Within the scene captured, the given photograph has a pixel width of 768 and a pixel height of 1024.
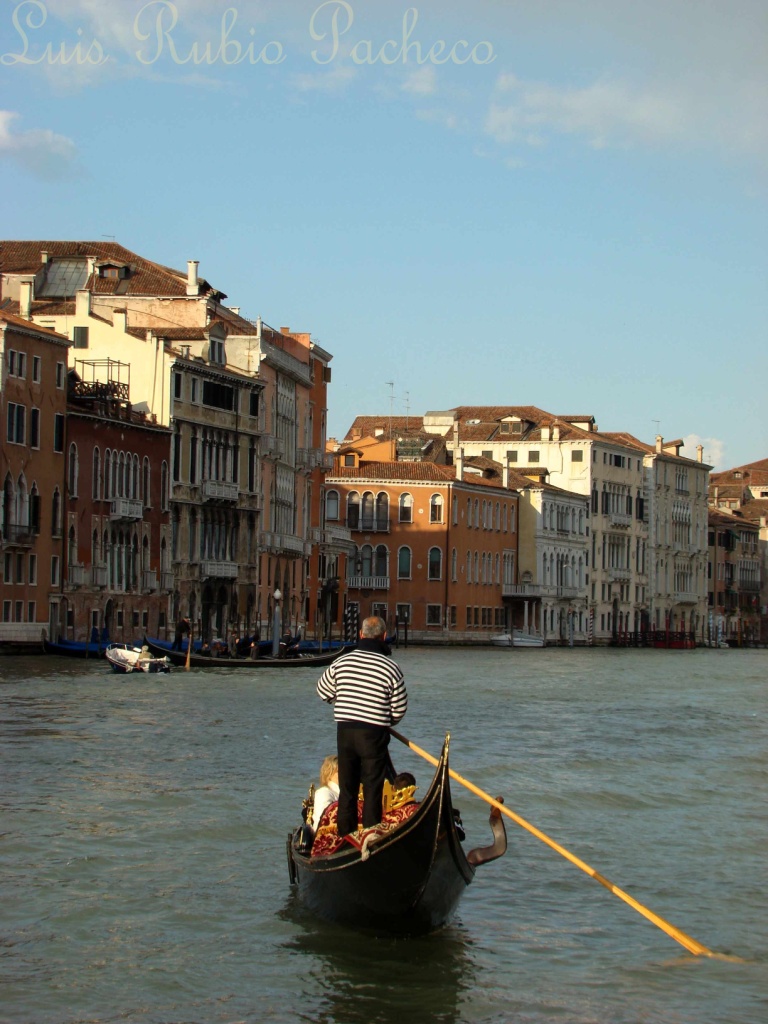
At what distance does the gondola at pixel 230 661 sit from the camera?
104 ft

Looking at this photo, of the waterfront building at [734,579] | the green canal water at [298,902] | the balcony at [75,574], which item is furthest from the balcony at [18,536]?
the waterfront building at [734,579]

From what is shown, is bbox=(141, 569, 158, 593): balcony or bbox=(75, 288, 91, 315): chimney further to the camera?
bbox=(75, 288, 91, 315): chimney

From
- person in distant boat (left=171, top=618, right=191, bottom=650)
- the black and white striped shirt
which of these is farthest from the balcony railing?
the black and white striped shirt

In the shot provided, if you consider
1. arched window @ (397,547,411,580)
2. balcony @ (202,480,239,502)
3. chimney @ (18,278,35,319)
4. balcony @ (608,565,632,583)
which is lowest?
arched window @ (397,547,411,580)

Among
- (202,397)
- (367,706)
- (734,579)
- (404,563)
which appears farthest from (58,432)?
(734,579)

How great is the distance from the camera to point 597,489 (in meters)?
66.1

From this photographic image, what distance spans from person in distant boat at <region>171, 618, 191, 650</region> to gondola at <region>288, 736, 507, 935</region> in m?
25.3

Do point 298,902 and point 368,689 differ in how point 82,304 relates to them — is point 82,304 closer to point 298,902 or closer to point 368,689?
point 298,902

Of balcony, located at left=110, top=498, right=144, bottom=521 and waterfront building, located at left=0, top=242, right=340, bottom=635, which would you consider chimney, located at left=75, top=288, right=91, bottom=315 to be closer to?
waterfront building, located at left=0, top=242, right=340, bottom=635

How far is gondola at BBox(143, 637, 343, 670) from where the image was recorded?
31672mm

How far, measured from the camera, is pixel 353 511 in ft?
180

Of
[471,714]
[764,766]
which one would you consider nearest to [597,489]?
[471,714]

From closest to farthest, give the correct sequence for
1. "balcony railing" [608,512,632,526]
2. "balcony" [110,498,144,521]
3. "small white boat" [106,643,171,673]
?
"small white boat" [106,643,171,673] < "balcony" [110,498,144,521] < "balcony railing" [608,512,632,526]

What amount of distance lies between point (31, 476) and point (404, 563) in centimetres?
2243
